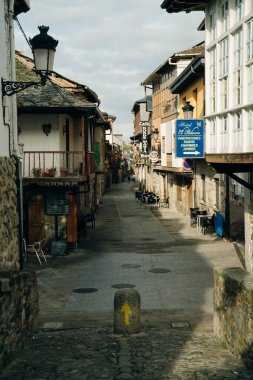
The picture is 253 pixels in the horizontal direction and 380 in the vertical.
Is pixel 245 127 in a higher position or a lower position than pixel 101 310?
higher

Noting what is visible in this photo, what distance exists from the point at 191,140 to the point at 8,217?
10533mm

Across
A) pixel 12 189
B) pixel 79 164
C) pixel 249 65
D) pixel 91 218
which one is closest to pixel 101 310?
pixel 12 189

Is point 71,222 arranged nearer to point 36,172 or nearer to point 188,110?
point 36,172

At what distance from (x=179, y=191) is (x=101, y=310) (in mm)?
20921

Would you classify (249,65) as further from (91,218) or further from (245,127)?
(91,218)

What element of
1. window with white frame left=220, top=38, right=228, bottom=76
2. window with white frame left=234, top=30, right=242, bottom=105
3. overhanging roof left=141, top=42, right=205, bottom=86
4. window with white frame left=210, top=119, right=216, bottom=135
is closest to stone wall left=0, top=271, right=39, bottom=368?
window with white frame left=234, top=30, right=242, bottom=105

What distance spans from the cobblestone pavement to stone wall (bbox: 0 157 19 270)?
183cm

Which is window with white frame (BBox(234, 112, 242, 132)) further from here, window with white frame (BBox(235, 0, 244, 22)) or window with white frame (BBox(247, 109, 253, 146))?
window with white frame (BBox(235, 0, 244, 22))

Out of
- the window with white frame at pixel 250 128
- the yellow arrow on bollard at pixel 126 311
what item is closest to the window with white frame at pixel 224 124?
the window with white frame at pixel 250 128

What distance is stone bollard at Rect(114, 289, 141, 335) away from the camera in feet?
29.6

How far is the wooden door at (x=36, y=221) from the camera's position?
18828mm

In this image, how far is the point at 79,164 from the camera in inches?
851

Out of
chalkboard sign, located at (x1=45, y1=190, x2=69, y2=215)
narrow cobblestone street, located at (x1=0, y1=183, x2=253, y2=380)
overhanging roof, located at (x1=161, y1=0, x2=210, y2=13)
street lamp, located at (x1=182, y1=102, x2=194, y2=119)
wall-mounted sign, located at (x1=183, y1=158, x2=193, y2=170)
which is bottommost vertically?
narrow cobblestone street, located at (x1=0, y1=183, x2=253, y2=380)

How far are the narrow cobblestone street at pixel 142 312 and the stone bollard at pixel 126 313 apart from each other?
179 millimetres
